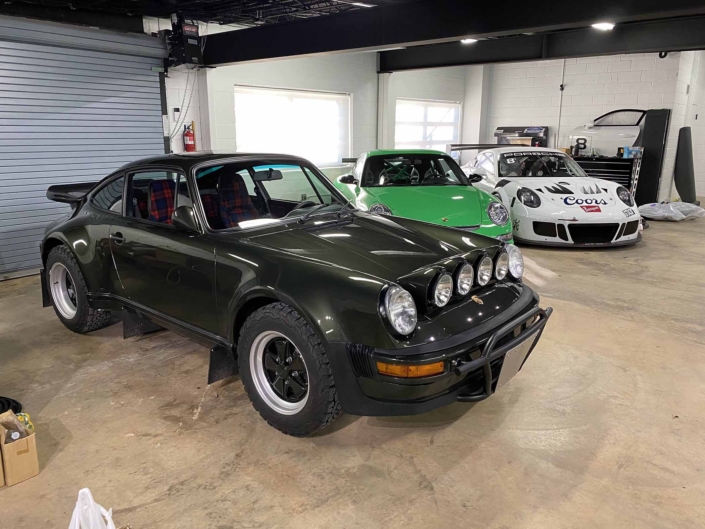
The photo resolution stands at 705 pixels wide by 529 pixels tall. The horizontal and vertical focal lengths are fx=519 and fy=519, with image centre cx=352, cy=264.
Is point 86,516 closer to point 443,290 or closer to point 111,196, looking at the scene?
point 443,290

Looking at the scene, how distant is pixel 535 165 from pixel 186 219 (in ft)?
19.2

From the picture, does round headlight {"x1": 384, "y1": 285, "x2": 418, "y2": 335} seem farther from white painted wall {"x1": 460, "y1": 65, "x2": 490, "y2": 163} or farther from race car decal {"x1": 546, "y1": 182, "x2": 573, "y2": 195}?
A: white painted wall {"x1": 460, "y1": 65, "x2": 490, "y2": 163}

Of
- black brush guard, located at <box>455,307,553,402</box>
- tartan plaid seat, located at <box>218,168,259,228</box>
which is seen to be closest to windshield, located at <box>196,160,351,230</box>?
tartan plaid seat, located at <box>218,168,259,228</box>

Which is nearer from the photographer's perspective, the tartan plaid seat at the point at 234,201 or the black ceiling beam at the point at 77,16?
the tartan plaid seat at the point at 234,201

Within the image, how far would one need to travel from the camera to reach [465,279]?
2.46 meters

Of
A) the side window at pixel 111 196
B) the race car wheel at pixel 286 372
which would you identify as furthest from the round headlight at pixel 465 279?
the side window at pixel 111 196

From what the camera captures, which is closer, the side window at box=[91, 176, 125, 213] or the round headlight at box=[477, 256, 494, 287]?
the round headlight at box=[477, 256, 494, 287]

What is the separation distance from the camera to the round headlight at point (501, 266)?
2715mm

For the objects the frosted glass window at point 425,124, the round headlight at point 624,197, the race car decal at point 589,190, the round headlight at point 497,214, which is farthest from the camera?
the frosted glass window at point 425,124

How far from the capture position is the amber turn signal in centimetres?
207

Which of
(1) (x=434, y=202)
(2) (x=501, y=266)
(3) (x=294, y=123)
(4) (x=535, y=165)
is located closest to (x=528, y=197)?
(4) (x=535, y=165)

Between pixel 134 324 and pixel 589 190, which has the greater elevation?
pixel 589 190

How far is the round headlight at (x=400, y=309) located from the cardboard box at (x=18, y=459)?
5.29ft

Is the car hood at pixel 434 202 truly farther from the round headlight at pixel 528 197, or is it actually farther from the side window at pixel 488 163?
A: the side window at pixel 488 163
